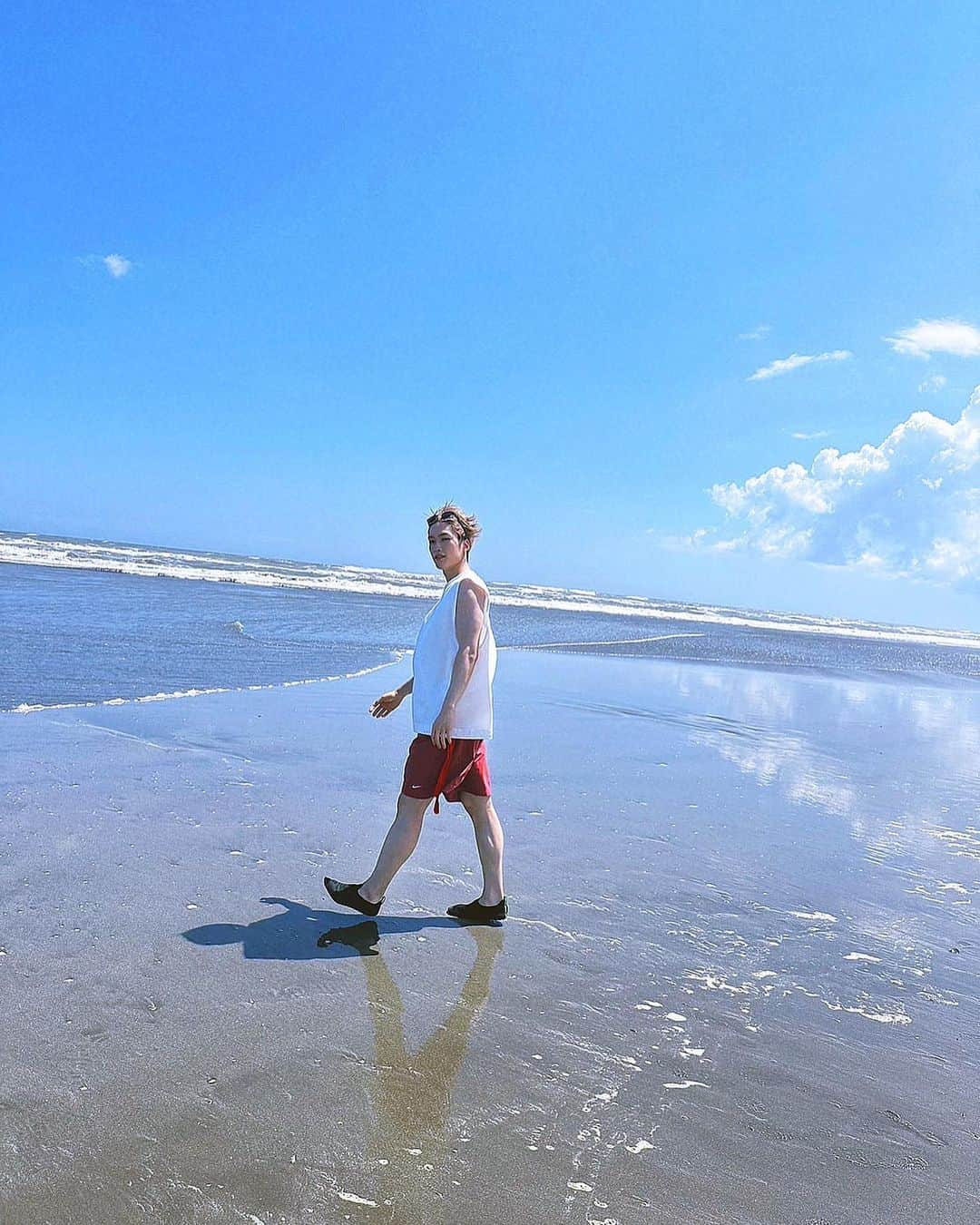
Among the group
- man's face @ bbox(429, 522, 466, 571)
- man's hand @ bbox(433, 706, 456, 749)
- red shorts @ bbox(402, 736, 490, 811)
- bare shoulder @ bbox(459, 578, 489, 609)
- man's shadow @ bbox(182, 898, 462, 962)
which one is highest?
man's face @ bbox(429, 522, 466, 571)

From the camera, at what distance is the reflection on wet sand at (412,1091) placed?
7.98ft

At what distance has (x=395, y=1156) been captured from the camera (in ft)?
8.39

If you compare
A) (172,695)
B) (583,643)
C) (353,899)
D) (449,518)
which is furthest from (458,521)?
(583,643)

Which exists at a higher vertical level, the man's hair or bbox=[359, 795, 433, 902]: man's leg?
the man's hair

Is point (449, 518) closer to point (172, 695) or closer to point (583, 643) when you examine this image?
point (172, 695)

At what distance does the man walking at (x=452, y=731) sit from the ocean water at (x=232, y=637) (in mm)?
5293

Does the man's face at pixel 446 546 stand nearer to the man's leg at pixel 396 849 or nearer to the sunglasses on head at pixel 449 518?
the sunglasses on head at pixel 449 518

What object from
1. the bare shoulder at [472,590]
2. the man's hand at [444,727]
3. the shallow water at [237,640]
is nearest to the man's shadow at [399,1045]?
the man's hand at [444,727]

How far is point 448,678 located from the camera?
436 centimetres

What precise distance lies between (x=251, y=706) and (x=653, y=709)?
487 centimetres

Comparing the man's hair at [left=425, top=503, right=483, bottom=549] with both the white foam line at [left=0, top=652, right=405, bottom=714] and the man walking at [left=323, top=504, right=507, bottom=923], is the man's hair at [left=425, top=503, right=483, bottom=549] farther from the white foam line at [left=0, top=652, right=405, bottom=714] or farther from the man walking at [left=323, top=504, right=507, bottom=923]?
the white foam line at [left=0, top=652, right=405, bottom=714]

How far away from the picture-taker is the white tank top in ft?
14.1

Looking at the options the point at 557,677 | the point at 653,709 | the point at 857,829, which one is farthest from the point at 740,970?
the point at 557,677

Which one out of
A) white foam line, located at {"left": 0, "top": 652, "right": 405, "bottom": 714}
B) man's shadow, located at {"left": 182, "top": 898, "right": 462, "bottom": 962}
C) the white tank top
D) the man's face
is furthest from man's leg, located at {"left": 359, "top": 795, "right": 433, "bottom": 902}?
white foam line, located at {"left": 0, "top": 652, "right": 405, "bottom": 714}
